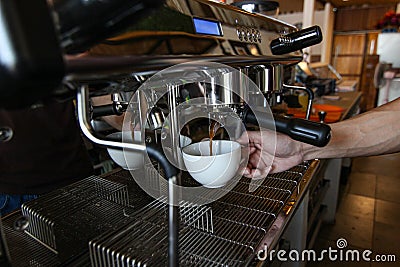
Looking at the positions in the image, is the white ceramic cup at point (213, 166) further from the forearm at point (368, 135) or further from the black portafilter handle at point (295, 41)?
the forearm at point (368, 135)

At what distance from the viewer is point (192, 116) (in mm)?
602

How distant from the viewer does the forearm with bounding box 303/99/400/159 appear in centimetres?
74

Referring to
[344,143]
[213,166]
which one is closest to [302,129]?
[213,166]

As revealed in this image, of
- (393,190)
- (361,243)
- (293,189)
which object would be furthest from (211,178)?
(393,190)

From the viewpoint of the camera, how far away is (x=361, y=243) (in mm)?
1552

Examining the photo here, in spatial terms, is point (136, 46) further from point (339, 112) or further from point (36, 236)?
point (339, 112)

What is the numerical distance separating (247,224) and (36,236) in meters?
0.33

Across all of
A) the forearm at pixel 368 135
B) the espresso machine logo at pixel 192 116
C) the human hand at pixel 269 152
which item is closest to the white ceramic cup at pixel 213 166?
the espresso machine logo at pixel 192 116

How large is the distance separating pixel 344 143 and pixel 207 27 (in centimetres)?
49

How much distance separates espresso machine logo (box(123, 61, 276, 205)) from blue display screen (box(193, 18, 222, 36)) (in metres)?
0.05

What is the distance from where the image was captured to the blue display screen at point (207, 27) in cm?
41

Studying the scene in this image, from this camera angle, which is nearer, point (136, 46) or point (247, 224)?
point (136, 46)

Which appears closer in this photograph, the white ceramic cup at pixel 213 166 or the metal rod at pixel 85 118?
the metal rod at pixel 85 118

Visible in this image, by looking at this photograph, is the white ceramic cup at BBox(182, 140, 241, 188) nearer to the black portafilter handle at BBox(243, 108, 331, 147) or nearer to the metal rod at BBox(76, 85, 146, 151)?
the black portafilter handle at BBox(243, 108, 331, 147)
